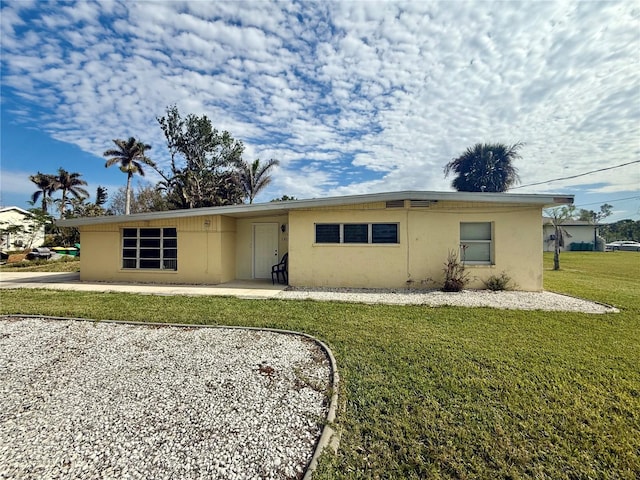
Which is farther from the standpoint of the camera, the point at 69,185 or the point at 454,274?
the point at 69,185

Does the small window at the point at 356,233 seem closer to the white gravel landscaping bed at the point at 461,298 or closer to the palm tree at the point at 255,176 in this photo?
the white gravel landscaping bed at the point at 461,298

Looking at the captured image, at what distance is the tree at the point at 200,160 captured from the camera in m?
27.1

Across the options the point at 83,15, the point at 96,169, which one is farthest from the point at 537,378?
the point at 96,169

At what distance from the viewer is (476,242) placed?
9383 mm

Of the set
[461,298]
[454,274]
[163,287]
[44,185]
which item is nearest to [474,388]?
[461,298]

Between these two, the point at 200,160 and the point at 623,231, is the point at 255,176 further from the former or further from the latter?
the point at 623,231

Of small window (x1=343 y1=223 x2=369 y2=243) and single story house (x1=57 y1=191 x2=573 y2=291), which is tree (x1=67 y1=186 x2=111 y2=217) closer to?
single story house (x1=57 y1=191 x2=573 y2=291)

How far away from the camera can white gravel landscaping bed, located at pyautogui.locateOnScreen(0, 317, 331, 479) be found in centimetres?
226

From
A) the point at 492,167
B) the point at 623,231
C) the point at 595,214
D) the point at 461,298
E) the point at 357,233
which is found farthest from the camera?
the point at 623,231

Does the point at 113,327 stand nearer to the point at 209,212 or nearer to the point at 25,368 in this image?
the point at 25,368

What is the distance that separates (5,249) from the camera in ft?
83.1

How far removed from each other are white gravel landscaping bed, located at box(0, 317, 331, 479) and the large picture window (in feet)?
19.4

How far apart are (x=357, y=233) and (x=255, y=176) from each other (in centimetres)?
1783

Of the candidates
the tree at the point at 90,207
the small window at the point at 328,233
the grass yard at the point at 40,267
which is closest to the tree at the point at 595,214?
the small window at the point at 328,233
